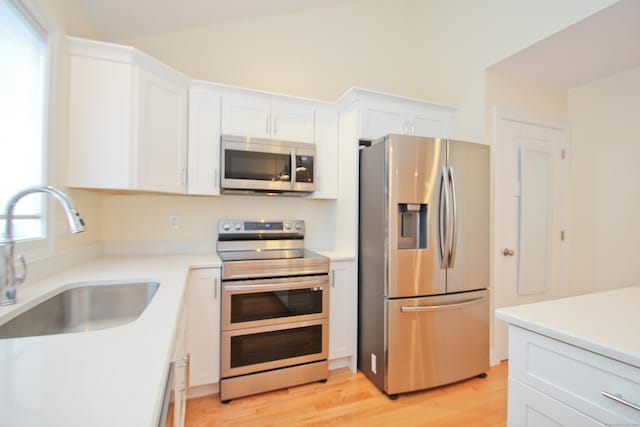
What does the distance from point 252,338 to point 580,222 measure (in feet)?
10.4

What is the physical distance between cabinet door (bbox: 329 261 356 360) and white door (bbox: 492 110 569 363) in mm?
1254

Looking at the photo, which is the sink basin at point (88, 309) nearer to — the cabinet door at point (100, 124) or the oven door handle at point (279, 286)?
the oven door handle at point (279, 286)

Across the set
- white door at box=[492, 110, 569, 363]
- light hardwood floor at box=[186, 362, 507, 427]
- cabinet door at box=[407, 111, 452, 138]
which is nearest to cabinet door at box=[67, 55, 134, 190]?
light hardwood floor at box=[186, 362, 507, 427]

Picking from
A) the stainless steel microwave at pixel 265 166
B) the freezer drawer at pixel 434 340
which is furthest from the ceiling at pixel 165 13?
the freezer drawer at pixel 434 340

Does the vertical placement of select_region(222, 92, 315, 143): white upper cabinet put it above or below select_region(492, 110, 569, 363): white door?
above

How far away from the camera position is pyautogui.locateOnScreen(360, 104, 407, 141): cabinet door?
7.50 feet

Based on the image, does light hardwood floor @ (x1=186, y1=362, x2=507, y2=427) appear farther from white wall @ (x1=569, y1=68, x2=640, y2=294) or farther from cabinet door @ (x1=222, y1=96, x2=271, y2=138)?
cabinet door @ (x1=222, y1=96, x2=271, y2=138)

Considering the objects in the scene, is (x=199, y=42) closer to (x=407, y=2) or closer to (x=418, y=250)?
(x=407, y=2)

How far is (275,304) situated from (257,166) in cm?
106

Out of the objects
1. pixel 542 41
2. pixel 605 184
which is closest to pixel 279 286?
pixel 542 41

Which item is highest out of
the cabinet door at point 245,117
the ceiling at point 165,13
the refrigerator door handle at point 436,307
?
the ceiling at point 165,13

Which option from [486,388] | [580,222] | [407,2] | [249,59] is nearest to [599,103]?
[580,222]

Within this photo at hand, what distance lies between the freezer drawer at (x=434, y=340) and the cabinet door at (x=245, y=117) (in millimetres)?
1665

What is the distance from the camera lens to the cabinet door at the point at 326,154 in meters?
2.46
